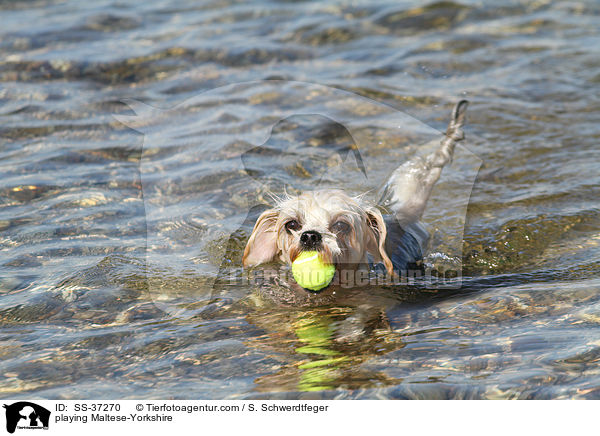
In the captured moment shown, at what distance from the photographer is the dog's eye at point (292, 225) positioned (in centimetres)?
613

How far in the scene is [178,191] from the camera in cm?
813

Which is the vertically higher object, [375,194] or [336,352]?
[375,194]

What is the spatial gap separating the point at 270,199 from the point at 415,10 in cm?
748

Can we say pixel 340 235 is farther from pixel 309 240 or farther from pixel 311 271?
pixel 311 271

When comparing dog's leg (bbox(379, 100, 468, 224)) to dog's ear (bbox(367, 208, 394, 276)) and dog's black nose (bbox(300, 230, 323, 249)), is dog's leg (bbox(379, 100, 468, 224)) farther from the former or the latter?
dog's black nose (bbox(300, 230, 323, 249))

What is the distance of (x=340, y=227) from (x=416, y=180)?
1820mm

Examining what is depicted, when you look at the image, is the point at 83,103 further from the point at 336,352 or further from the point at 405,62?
the point at 336,352

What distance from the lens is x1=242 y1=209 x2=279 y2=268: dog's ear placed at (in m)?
6.40

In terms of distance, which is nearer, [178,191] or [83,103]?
[178,191]
